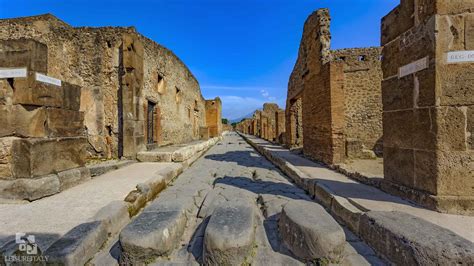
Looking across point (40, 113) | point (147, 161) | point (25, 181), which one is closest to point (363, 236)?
point (25, 181)

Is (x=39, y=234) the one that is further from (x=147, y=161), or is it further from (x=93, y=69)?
(x=93, y=69)

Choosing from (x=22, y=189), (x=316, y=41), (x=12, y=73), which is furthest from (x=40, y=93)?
(x=316, y=41)

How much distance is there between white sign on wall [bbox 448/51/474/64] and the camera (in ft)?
8.02

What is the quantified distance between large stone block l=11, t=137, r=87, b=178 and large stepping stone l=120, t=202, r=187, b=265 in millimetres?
2312

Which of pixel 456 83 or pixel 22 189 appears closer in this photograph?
pixel 456 83

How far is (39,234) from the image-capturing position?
1.99 metres

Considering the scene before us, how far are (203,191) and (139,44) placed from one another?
5.56 meters

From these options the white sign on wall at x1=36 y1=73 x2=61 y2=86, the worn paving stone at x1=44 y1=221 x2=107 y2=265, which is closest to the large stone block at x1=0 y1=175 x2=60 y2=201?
the white sign on wall at x1=36 y1=73 x2=61 y2=86

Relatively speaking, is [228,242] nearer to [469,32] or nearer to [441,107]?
[441,107]

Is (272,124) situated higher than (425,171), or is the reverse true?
(272,124)

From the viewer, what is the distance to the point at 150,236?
73.9 inches

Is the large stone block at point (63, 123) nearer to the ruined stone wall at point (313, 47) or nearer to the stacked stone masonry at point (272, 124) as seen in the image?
the ruined stone wall at point (313, 47)

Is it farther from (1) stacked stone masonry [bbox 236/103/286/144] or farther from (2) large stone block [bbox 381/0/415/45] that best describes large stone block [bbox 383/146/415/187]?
(1) stacked stone masonry [bbox 236/103/286/144]

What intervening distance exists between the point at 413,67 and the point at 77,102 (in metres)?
5.72
